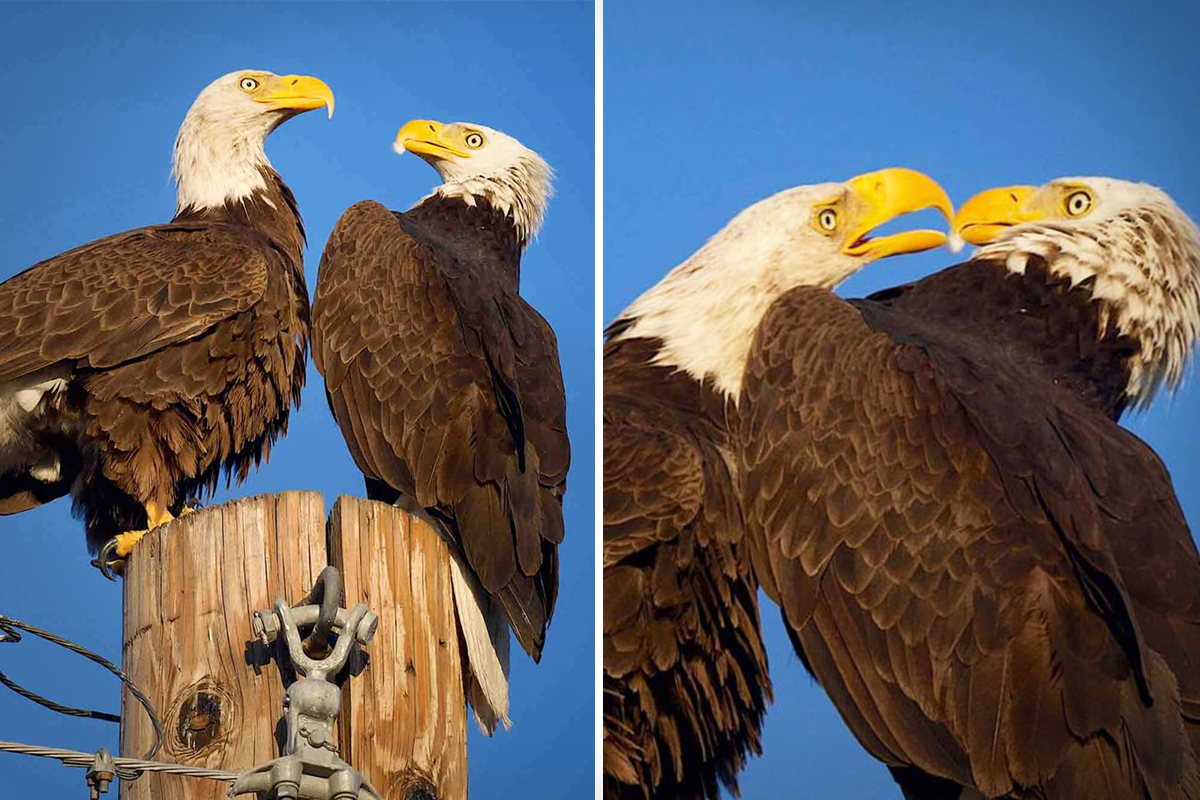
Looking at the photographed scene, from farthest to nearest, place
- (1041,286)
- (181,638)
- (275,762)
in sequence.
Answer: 1. (1041,286)
2. (181,638)
3. (275,762)

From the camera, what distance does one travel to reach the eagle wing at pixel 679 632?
347 cm

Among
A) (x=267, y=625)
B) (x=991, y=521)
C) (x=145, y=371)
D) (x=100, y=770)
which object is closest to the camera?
(x=100, y=770)

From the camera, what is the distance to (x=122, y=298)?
3.30m

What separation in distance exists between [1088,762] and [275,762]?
192cm

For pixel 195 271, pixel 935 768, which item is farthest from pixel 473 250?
pixel 935 768

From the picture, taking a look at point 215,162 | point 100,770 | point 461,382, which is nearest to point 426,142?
point 215,162

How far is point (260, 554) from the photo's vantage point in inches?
85.2

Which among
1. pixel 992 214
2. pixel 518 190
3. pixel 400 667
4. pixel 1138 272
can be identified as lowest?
pixel 400 667

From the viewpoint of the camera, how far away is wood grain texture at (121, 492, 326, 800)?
2053 mm

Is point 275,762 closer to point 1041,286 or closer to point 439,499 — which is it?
point 439,499

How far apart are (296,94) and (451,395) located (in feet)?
2.99

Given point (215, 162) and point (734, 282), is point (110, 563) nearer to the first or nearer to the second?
point (215, 162)

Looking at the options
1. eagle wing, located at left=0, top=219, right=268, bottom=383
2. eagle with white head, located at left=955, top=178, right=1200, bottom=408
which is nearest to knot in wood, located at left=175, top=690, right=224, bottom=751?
eagle wing, located at left=0, top=219, right=268, bottom=383

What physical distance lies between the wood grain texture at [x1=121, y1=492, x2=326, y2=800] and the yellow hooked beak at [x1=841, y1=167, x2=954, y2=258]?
77.2 inches
